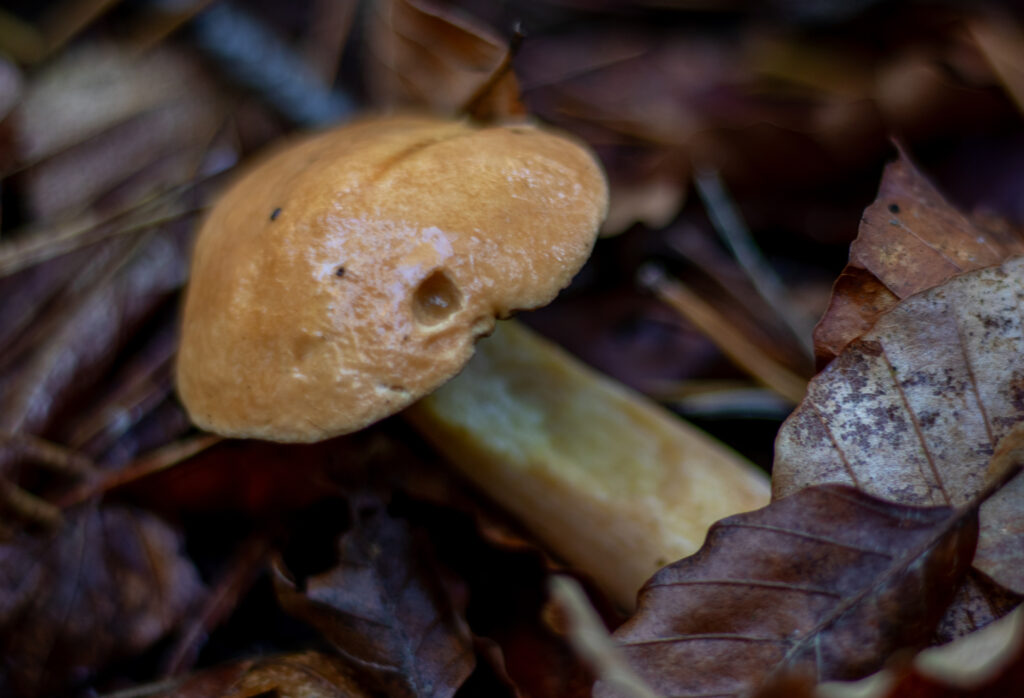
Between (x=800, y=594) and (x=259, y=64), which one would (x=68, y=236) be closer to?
(x=259, y=64)

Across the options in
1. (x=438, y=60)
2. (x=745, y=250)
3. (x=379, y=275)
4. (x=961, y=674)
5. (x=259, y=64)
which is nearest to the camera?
(x=961, y=674)

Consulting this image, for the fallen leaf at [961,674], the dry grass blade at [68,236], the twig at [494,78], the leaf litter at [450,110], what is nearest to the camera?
the fallen leaf at [961,674]

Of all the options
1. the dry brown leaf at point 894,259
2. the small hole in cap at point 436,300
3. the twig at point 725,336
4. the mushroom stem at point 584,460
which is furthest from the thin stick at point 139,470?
the dry brown leaf at point 894,259

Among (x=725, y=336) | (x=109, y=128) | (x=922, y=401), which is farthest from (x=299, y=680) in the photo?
(x=109, y=128)

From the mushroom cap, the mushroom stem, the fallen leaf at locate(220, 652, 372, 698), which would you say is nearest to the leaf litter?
the fallen leaf at locate(220, 652, 372, 698)

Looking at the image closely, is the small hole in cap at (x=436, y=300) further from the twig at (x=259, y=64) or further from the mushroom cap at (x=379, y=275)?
the twig at (x=259, y=64)

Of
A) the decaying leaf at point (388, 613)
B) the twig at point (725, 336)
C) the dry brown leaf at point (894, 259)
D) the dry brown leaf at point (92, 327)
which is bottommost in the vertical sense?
the dry brown leaf at point (92, 327)

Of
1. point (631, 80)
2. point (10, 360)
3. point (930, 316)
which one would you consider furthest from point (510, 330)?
point (631, 80)
